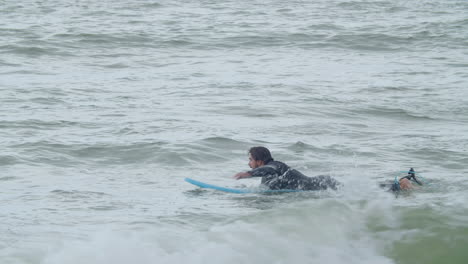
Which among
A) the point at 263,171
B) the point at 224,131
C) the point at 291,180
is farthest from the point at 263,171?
the point at 224,131

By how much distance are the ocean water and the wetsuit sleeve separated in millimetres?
333

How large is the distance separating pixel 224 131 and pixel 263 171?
453cm

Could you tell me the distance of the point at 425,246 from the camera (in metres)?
8.49

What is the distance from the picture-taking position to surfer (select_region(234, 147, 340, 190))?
1061 cm

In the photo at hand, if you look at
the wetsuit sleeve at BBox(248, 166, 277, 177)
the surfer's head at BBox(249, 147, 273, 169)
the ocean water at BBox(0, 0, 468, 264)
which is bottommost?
the ocean water at BBox(0, 0, 468, 264)

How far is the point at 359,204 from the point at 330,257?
2075mm

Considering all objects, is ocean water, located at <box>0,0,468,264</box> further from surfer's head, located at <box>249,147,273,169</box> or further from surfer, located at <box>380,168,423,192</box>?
surfer's head, located at <box>249,147,273,169</box>

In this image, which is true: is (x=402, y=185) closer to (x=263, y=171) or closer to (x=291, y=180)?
(x=291, y=180)

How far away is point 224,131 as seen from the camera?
15.0 metres

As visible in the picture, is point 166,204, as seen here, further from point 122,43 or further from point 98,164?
point 122,43

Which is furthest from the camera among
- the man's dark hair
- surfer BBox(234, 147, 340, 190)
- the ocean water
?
the man's dark hair

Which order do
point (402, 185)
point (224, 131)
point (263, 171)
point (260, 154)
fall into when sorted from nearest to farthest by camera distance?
point (263, 171) < point (402, 185) < point (260, 154) < point (224, 131)

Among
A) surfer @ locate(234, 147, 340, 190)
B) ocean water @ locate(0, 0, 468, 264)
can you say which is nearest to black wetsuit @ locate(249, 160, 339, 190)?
surfer @ locate(234, 147, 340, 190)

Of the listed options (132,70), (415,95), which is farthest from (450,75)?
(132,70)
